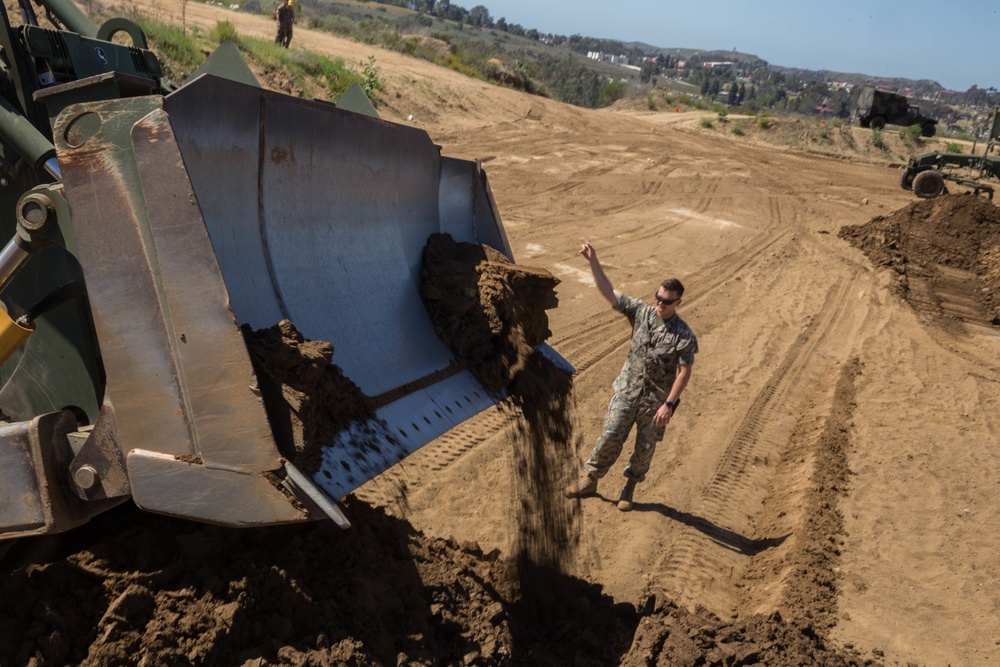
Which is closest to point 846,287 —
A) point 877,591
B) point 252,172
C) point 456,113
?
point 877,591

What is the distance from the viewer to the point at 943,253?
13039 mm

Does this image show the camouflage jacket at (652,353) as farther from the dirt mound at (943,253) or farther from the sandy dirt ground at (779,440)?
the dirt mound at (943,253)

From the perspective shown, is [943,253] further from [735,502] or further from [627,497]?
[627,497]

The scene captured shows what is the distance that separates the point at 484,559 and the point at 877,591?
236 cm

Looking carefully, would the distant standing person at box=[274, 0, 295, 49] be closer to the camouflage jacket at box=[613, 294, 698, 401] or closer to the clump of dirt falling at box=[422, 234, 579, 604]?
the camouflage jacket at box=[613, 294, 698, 401]

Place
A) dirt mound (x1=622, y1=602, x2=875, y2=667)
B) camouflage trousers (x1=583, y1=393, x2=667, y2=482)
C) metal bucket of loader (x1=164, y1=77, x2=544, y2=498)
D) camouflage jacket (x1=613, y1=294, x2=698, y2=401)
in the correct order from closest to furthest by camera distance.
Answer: metal bucket of loader (x1=164, y1=77, x2=544, y2=498) < dirt mound (x1=622, y1=602, x2=875, y2=667) < camouflage jacket (x1=613, y1=294, x2=698, y2=401) < camouflage trousers (x1=583, y1=393, x2=667, y2=482)

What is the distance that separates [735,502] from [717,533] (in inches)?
19.3

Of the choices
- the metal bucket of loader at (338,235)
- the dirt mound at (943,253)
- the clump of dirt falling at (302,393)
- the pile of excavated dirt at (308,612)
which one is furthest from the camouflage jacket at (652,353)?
the dirt mound at (943,253)

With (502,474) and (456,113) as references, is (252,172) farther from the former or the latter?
(456,113)

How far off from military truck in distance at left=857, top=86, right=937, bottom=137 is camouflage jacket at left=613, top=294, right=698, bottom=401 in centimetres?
2525

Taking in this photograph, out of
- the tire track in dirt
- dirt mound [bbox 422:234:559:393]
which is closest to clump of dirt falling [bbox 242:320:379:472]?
dirt mound [bbox 422:234:559:393]

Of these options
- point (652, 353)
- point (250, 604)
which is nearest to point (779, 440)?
point (652, 353)

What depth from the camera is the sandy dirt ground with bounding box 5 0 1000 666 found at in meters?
5.01

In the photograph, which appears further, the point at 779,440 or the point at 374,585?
the point at 779,440
